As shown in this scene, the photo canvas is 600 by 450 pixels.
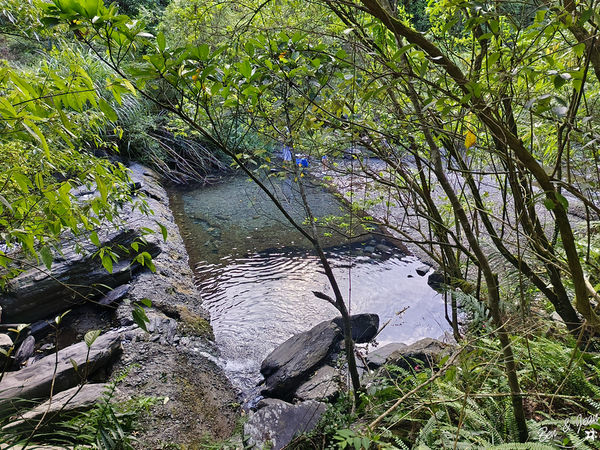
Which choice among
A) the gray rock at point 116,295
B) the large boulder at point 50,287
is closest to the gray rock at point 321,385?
the large boulder at point 50,287

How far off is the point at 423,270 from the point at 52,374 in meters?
4.95

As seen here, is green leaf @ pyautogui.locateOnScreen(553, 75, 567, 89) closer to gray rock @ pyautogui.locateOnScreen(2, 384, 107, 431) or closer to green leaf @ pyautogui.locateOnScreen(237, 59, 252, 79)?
green leaf @ pyautogui.locateOnScreen(237, 59, 252, 79)

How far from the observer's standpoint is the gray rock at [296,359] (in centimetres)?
347

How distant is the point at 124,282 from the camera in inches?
181

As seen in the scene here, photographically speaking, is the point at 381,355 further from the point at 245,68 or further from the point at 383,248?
the point at 245,68

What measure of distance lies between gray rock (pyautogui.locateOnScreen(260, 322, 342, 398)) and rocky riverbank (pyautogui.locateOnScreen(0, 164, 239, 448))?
0.42 m

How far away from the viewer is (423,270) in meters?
5.79

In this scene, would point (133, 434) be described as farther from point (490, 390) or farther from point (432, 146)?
point (432, 146)

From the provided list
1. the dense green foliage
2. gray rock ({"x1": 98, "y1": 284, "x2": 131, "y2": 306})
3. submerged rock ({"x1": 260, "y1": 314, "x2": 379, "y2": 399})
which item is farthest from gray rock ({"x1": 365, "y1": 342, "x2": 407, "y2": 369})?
gray rock ({"x1": 98, "y1": 284, "x2": 131, "y2": 306})

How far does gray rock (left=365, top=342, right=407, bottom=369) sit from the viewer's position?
146 inches

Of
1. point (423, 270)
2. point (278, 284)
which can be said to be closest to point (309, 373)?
point (278, 284)

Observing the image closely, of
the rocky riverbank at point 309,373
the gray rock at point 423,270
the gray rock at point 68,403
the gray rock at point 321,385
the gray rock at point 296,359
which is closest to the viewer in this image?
the gray rock at point 68,403

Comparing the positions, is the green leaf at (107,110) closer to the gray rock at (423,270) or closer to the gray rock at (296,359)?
the gray rock at (296,359)

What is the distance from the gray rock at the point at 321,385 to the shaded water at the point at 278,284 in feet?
2.01
